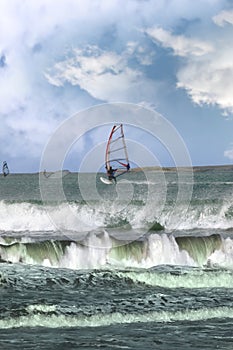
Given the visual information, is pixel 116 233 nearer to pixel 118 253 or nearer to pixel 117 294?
pixel 118 253

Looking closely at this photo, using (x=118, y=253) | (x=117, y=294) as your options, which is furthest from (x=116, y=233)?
(x=117, y=294)

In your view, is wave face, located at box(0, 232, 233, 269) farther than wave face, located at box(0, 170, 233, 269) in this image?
No

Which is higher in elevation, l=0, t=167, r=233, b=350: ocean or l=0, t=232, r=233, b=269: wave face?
l=0, t=232, r=233, b=269: wave face

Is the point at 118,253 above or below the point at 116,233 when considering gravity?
below

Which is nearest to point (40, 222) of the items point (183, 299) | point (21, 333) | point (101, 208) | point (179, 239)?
point (101, 208)

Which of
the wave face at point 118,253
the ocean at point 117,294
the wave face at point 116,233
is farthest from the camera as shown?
the wave face at point 116,233

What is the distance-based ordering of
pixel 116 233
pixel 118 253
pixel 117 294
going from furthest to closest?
pixel 116 233 → pixel 118 253 → pixel 117 294

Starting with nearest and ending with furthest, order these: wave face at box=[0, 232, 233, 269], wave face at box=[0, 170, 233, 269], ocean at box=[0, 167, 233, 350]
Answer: ocean at box=[0, 167, 233, 350]
wave face at box=[0, 232, 233, 269]
wave face at box=[0, 170, 233, 269]

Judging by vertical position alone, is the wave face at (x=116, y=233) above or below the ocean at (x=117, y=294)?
above

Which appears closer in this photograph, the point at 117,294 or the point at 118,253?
the point at 117,294

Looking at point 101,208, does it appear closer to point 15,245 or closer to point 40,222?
point 40,222

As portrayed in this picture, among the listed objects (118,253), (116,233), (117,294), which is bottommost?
(117,294)

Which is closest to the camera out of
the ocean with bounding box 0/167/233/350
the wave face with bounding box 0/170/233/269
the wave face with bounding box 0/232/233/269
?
the ocean with bounding box 0/167/233/350

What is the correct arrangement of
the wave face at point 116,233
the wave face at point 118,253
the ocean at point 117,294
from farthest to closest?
1. the wave face at point 116,233
2. the wave face at point 118,253
3. the ocean at point 117,294
